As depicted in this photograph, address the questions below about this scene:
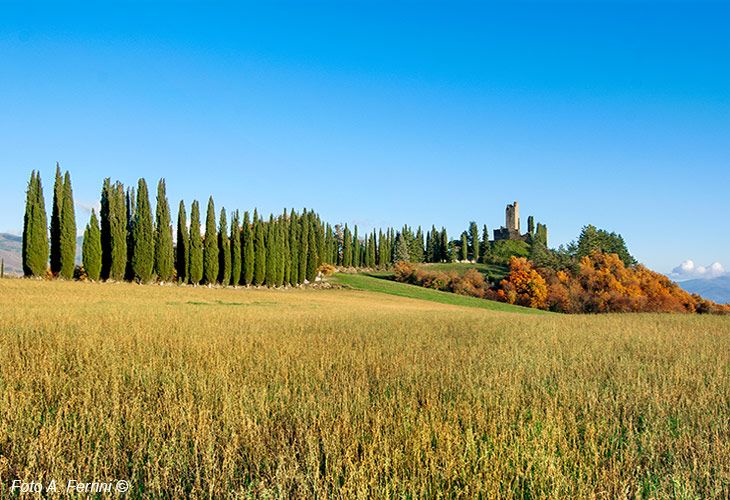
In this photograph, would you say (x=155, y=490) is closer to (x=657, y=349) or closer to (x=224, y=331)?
(x=224, y=331)

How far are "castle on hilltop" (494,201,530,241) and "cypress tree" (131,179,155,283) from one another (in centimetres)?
9172

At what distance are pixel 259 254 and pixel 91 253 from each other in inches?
622

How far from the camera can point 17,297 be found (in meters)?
18.0

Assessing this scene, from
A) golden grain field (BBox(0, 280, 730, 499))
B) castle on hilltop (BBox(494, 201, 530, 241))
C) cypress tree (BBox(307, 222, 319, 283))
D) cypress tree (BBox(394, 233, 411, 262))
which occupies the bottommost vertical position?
golden grain field (BBox(0, 280, 730, 499))

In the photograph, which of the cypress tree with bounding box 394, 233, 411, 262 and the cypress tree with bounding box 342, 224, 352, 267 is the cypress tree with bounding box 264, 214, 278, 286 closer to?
the cypress tree with bounding box 342, 224, 352, 267

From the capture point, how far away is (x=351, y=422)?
4113mm

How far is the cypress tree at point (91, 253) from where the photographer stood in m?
32.6

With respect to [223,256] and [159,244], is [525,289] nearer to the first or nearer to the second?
[223,256]

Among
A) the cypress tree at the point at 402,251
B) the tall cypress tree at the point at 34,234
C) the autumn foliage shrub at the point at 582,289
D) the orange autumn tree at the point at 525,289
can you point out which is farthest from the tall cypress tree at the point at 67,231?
the cypress tree at the point at 402,251

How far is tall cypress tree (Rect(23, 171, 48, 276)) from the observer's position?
3075 centimetres

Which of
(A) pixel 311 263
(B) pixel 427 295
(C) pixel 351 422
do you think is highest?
(A) pixel 311 263

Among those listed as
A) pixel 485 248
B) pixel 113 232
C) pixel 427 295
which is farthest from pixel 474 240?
pixel 113 232

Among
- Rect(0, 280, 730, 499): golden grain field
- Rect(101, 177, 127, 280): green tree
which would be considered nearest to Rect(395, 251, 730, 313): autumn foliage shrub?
Rect(101, 177, 127, 280): green tree

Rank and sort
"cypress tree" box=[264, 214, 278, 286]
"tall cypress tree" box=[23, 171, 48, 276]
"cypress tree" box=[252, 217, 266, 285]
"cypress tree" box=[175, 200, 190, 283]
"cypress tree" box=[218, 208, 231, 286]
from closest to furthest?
1. "tall cypress tree" box=[23, 171, 48, 276]
2. "cypress tree" box=[175, 200, 190, 283]
3. "cypress tree" box=[218, 208, 231, 286]
4. "cypress tree" box=[252, 217, 266, 285]
5. "cypress tree" box=[264, 214, 278, 286]
